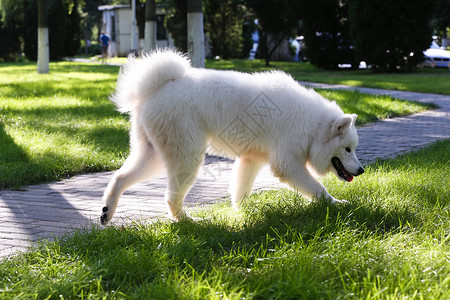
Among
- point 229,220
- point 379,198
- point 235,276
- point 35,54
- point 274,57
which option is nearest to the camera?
point 235,276

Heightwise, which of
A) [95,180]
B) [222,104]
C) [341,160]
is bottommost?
[95,180]

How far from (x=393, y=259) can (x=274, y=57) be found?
33.8 metres

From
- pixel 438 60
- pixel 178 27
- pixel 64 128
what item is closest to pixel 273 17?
pixel 178 27

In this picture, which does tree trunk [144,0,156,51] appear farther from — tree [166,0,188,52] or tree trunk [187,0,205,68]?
tree [166,0,188,52]

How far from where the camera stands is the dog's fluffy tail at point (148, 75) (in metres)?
5.04

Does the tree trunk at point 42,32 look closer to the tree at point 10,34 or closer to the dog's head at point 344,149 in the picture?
the dog's head at point 344,149

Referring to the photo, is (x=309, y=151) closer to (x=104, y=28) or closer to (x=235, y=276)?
(x=235, y=276)

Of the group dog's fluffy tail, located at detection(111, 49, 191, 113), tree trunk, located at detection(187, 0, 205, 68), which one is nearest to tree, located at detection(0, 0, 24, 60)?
tree trunk, located at detection(187, 0, 205, 68)

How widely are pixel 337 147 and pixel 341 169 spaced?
0.86 feet

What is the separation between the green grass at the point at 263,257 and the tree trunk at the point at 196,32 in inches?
357

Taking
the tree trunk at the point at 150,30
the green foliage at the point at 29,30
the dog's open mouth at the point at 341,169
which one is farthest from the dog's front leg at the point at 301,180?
the green foliage at the point at 29,30

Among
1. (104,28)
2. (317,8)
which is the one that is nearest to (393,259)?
(317,8)

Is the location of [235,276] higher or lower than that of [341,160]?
lower

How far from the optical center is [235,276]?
3.43 m
